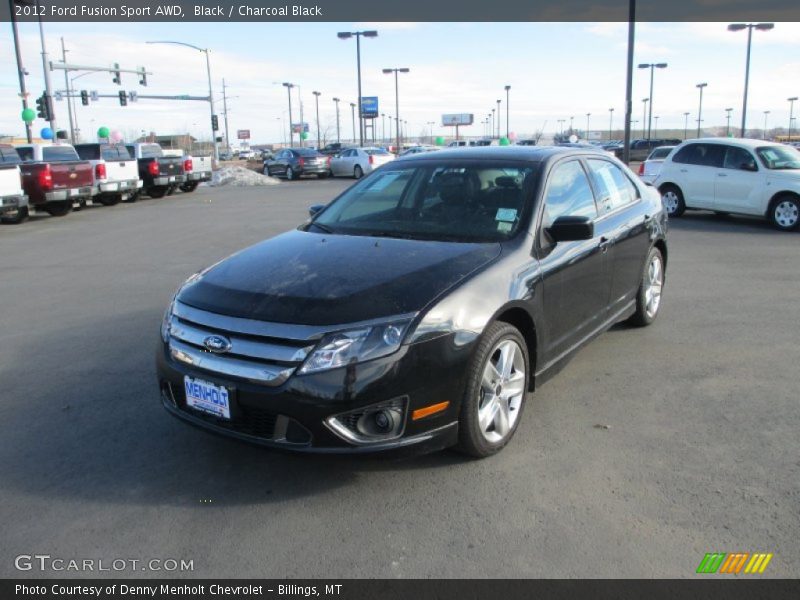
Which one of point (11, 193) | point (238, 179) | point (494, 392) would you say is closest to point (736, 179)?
point (494, 392)

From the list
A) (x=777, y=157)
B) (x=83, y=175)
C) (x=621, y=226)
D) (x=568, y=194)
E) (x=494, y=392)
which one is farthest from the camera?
(x=83, y=175)

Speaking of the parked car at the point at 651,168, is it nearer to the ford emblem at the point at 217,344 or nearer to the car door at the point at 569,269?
the car door at the point at 569,269

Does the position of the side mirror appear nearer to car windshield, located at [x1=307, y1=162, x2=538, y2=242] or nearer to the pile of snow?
car windshield, located at [x1=307, y1=162, x2=538, y2=242]

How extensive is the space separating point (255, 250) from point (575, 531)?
2.54 meters

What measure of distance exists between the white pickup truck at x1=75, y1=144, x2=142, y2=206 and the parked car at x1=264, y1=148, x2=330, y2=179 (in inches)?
549

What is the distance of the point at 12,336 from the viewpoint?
643 cm

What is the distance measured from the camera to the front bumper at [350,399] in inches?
126

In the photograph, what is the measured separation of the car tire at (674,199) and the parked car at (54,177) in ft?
47.0

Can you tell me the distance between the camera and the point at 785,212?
503 inches

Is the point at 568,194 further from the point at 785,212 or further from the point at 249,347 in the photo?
the point at 785,212

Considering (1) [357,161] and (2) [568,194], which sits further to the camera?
(1) [357,161]

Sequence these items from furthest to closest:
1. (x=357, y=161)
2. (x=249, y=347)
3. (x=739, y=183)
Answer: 1. (x=357, y=161)
2. (x=739, y=183)
3. (x=249, y=347)

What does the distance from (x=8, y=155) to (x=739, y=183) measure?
16.7 meters
